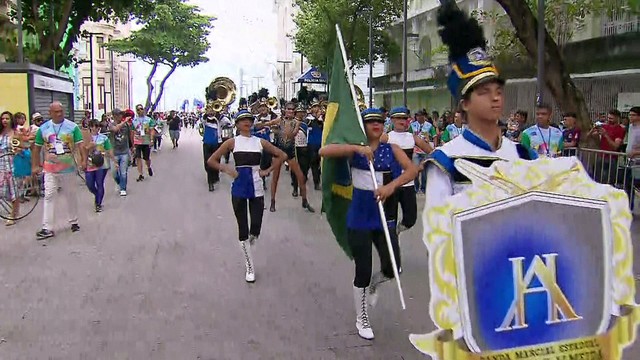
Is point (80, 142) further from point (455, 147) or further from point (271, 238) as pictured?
point (455, 147)

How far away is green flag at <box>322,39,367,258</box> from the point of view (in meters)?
5.46

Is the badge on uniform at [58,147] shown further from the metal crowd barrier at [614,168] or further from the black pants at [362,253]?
the metal crowd barrier at [614,168]

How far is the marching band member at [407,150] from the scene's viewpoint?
795 cm

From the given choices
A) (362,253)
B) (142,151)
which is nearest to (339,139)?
(362,253)

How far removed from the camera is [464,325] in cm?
258

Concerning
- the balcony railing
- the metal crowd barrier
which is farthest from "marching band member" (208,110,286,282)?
the balcony railing

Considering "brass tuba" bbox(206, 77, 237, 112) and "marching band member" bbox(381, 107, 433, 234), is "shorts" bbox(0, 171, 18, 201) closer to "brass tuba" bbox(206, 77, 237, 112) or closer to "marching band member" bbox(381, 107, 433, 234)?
"marching band member" bbox(381, 107, 433, 234)

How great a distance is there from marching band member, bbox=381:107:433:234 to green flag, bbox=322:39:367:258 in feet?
4.37

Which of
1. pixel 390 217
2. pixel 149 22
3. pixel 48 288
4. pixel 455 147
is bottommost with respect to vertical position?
pixel 48 288

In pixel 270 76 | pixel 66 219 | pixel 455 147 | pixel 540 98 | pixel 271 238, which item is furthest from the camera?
pixel 270 76

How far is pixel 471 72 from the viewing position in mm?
3117

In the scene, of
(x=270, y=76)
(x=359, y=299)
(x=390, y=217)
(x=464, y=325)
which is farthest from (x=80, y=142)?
(x=270, y=76)

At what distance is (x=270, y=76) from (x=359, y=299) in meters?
112

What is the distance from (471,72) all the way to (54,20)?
23.3 m
